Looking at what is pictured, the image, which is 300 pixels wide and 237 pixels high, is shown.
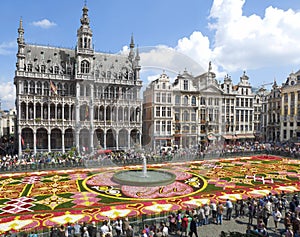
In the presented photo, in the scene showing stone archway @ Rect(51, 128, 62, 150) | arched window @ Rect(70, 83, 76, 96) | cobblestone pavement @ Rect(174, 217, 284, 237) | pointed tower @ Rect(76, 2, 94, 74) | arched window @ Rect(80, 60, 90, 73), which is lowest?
cobblestone pavement @ Rect(174, 217, 284, 237)

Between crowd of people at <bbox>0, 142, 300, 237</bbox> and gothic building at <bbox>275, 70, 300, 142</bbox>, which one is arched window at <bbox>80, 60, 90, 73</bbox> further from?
gothic building at <bbox>275, 70, 300, 142</bbox>

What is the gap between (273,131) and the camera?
3118 inches

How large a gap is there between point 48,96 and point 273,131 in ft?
230

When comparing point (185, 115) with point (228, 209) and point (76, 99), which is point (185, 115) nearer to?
point (76, 99)

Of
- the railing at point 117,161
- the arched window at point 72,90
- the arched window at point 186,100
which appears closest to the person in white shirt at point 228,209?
the railing at point 117,161

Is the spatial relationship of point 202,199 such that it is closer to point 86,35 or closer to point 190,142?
point 190,142

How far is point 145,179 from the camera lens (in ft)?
90.5

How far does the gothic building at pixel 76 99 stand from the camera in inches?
2032

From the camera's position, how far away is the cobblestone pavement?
52.2 feet

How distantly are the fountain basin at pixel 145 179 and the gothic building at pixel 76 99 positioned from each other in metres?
24.9

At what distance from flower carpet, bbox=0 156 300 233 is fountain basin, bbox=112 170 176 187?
1.62ft

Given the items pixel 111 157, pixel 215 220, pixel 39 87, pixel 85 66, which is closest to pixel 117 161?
pixel 111 157

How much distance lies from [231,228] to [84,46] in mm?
51837

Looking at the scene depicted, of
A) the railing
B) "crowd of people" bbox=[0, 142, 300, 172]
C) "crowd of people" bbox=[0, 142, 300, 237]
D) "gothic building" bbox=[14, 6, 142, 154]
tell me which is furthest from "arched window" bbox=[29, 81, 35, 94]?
"crowd of people" bbox=[0, 142, 300, 237]
